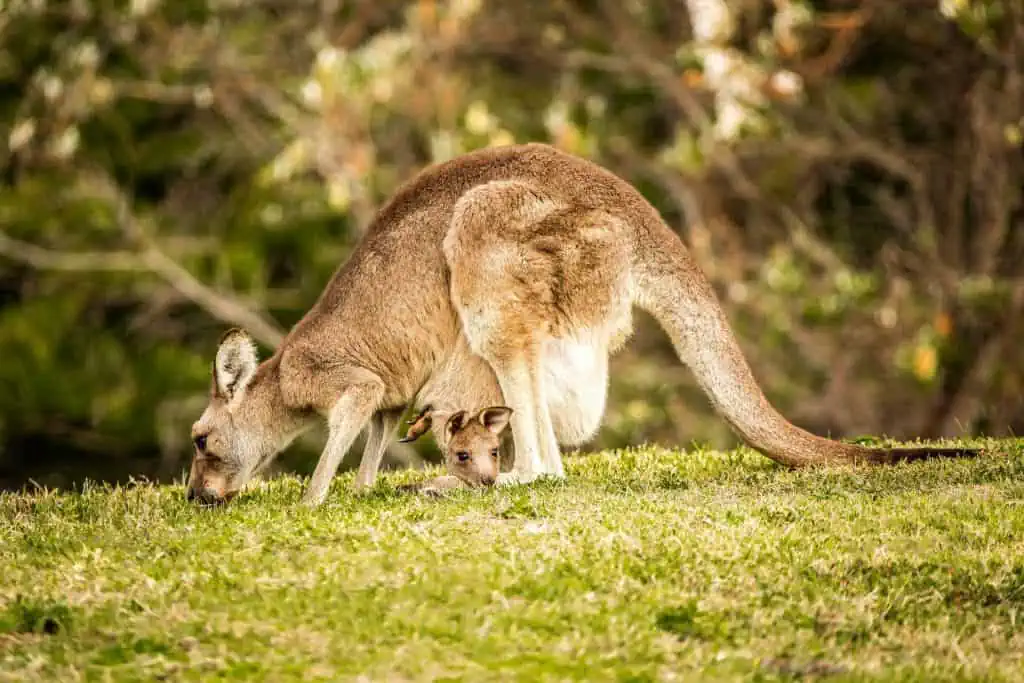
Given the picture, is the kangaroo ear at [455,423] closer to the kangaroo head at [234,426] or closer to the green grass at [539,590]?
the green grass at [539,590]

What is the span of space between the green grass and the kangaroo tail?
0.39m

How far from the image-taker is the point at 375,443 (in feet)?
25.4

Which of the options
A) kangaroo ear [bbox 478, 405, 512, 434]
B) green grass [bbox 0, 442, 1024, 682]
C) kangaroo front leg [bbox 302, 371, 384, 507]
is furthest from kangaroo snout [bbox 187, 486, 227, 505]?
kangaroo ear [bbox 478, 405, 512, 434]

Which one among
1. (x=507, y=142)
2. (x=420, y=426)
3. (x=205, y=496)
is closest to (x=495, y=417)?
(x=420, y=426)

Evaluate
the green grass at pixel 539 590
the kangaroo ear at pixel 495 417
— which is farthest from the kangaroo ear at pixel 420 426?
the green grass at pixel 539 590

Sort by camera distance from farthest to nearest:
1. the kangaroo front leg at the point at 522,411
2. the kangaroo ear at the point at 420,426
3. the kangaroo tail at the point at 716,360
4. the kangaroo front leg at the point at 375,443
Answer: the kangaroo front leg at the point at 375,443
the kangaroo ear at the point at 420,426
the kangaroo front leg at the point at 522,411
the kangaroo tail at the point at 716,360

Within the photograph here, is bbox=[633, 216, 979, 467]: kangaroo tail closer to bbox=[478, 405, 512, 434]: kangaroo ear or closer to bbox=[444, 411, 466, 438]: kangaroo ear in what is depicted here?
bbox=[478, 405, 512, 434]: kangaroo ear

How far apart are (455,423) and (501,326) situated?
0.52 metres

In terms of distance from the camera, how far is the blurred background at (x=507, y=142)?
12.7 m

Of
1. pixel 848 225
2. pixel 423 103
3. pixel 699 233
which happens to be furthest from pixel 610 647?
pixel 848 225

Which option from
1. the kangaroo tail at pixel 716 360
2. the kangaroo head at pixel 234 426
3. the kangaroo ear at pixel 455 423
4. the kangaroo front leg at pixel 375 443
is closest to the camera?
the kangaroo tail at pixel 716 360

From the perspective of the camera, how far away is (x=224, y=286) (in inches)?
598

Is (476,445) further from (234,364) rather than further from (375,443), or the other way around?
(234,364)

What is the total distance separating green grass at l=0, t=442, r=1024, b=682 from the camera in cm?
471
